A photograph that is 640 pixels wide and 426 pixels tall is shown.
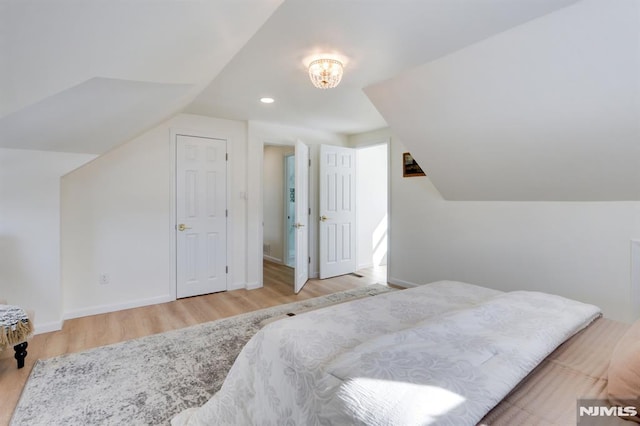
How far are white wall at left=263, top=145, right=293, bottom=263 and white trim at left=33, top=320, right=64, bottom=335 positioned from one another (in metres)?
3.33

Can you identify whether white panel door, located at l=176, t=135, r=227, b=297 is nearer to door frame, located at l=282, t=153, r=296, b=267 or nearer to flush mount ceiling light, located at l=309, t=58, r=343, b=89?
door frame, located at l=282, t=153, r=296, b=267

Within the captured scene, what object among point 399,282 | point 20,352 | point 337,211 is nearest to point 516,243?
point 399,282

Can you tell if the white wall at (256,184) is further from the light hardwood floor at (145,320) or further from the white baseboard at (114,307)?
the white baseboard at (114,307)

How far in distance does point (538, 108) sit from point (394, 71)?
3.43ft

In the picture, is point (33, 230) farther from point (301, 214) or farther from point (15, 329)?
point (301, 214)

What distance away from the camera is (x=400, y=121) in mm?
2852

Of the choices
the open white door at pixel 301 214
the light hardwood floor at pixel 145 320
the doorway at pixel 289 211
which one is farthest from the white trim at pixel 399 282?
the doorway at pixel 289 211

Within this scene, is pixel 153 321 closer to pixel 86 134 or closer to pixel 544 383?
pixel 86 134

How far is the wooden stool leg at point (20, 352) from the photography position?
209 cm

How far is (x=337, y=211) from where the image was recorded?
4.73 m

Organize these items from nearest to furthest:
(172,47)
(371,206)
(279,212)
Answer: (172,47), (371,206), (279,212)

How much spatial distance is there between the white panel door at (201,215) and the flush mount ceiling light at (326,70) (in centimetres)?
209

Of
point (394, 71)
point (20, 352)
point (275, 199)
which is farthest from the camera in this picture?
point (275, 199)

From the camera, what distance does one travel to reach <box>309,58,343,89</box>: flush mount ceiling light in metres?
2.18
